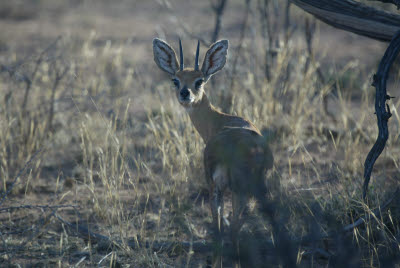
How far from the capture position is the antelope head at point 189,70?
4711 millimetres

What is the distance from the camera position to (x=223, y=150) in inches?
144

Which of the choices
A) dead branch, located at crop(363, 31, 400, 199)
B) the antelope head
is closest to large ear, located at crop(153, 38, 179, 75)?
the antelope head

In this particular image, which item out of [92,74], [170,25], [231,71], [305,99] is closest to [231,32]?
[170,25]

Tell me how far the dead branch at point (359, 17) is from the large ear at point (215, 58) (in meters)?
1.03

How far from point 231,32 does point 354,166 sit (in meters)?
8.12

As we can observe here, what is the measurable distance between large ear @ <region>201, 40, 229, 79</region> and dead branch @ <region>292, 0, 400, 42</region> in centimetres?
103

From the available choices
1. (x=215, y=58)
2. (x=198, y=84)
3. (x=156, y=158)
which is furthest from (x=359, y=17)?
(x=156, y=158)

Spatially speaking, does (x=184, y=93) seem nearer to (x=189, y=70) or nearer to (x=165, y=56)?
(x=189, y=70)

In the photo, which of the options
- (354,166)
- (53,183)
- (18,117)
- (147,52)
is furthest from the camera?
(147,52)

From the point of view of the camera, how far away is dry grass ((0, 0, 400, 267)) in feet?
13.4

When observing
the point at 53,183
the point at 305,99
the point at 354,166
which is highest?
the point at 305,99

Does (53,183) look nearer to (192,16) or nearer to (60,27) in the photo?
(60,27)

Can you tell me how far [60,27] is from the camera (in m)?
13.9

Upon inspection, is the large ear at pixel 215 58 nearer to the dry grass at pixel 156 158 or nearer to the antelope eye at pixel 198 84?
the antelope eye at pixel 198 84
